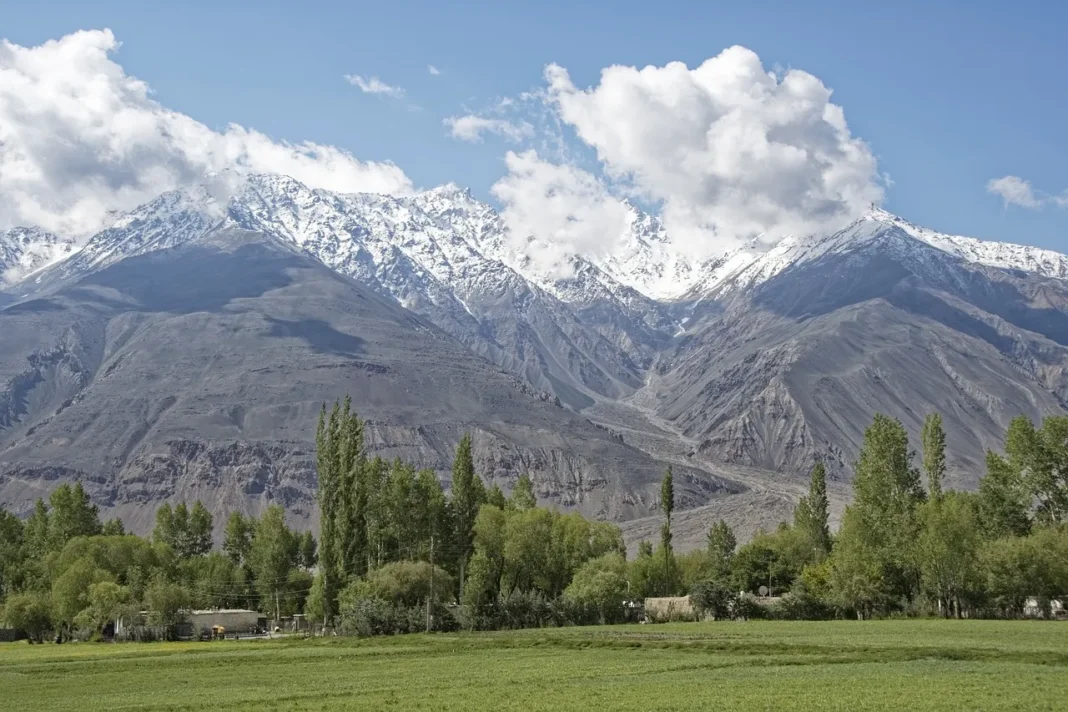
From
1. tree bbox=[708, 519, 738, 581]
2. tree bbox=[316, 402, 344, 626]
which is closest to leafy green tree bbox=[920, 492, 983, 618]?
tree bbox=[708, 519, 738, 581]

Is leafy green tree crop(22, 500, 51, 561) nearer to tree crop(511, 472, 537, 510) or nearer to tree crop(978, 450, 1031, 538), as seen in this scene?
tree crop(511, 472, 537, 510)

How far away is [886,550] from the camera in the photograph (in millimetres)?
117438

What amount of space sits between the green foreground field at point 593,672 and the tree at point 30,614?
3321cm

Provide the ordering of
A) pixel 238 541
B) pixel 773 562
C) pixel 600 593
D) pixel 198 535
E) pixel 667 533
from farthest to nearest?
pixel 198 535
pixel 238 541
pixel 773 562
pixel 667 533
pixel 600 593

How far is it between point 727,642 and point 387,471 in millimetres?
58714

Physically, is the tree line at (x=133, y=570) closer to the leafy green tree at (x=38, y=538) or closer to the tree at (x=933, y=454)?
the leafy green tree at (x=38, y=538)

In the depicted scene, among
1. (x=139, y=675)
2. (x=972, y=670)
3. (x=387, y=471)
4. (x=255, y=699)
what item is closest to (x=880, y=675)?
(x=972, y=670)

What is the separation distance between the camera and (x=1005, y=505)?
417 feet

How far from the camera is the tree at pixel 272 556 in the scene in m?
150

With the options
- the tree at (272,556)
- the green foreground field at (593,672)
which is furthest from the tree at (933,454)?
the tree at (272,556)

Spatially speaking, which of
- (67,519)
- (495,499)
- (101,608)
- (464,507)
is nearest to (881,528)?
(464,507)

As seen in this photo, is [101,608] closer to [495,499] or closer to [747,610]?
[495,499]

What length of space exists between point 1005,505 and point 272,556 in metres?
89.3

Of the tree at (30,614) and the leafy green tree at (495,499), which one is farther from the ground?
the leafy green tree at (495,499)
